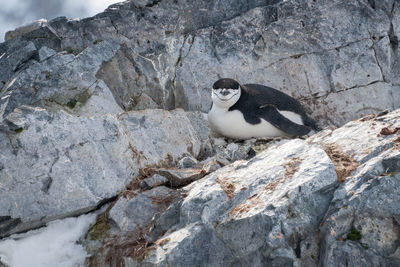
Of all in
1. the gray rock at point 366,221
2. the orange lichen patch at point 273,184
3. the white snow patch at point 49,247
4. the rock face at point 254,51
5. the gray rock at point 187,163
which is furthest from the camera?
the rock face at point 254,51

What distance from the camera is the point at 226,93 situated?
903 cm

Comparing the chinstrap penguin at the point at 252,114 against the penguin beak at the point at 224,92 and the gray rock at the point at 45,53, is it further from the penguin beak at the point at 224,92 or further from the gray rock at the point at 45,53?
the gray rock at the point at 45,53

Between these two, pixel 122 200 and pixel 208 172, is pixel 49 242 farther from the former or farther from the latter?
pixel 208 172

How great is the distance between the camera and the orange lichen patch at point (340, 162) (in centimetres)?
519

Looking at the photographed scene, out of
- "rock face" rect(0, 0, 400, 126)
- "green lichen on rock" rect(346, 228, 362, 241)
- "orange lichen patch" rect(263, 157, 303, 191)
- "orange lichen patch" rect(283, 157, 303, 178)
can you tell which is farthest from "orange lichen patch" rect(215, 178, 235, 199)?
"rock face" rect(0, 0, 400, 126)

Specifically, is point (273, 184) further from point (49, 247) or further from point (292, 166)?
point (49, 247)

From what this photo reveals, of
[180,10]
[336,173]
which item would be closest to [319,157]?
[336,173]

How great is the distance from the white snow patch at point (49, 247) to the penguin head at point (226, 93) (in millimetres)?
3840

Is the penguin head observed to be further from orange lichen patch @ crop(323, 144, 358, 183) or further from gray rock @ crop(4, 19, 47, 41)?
gray rock @ crop(4, 19, 47, 41)

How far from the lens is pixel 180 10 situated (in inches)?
441

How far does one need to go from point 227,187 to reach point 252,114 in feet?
12.1

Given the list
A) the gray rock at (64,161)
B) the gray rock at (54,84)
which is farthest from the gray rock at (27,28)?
the gray rock at (64,161)

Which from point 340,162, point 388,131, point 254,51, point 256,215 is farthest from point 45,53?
point 388,131

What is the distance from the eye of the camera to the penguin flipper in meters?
9.03
